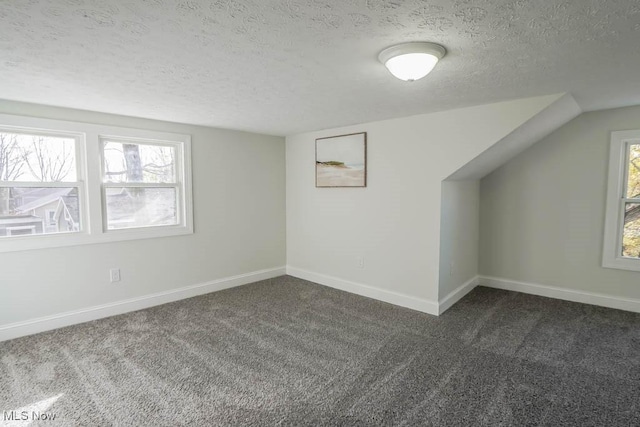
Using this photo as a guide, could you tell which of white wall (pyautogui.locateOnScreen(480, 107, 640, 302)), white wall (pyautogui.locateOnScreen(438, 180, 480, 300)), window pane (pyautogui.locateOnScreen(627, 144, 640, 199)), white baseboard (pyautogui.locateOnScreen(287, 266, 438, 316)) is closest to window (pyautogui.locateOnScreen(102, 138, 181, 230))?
white baseboard (pyautogui.locateOnScreen(287, 266, 438, 316))

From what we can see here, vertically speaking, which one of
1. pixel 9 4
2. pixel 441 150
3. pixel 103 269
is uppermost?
pixel 9 4

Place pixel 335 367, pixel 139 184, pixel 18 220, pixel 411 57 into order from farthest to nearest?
pixel 139 184 < pixel 18 220 < pixel 335 367 < pixel 411 57

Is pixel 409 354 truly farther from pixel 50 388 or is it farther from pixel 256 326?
pixel 50 388

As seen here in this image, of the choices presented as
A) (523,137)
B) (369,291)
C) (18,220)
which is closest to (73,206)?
(18,220)

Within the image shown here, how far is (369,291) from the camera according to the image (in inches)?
160

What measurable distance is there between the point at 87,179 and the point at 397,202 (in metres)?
3.27

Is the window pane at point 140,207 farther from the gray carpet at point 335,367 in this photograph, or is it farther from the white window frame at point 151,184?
the gray carpet at point 335,367

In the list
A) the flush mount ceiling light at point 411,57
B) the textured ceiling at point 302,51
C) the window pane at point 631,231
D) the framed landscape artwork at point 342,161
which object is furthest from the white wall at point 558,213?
the flush mount ceiling light at point 411,57

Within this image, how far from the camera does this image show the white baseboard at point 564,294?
3529 millimetres

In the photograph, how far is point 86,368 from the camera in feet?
8.13

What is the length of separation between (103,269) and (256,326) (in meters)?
1.75

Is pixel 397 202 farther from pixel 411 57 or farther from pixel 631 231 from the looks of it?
pixel 631 231

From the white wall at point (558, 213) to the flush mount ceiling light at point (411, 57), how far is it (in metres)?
2.86

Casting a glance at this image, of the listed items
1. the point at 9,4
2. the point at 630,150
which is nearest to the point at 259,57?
the point at 9,4
